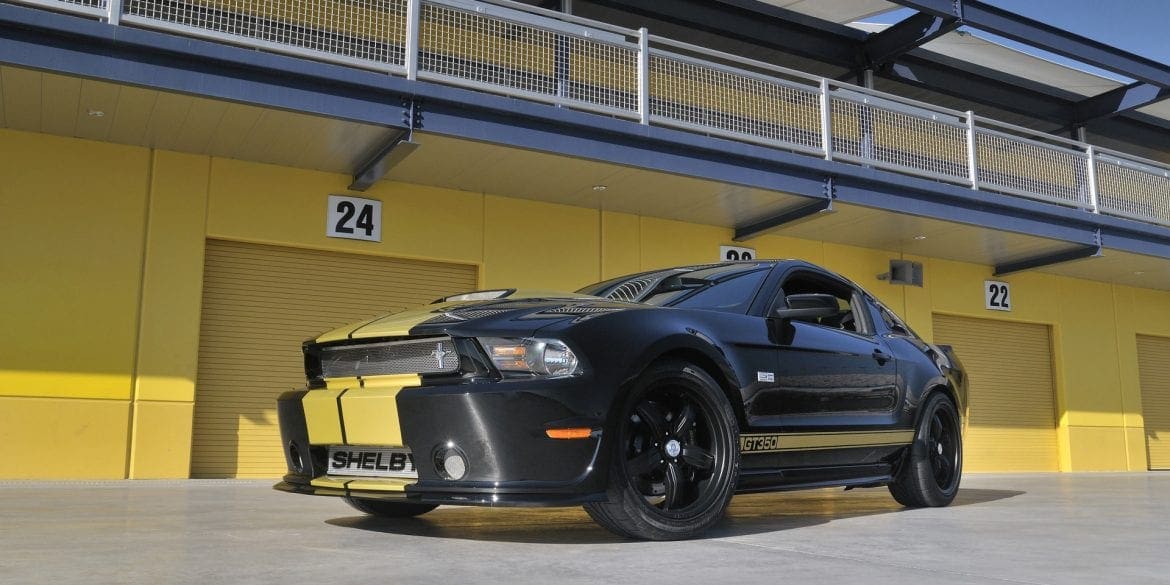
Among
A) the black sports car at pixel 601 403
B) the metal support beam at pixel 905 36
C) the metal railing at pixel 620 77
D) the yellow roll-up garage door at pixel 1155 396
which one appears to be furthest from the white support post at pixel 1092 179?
the black sports car at pixel 601 403

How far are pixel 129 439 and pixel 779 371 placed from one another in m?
7.35

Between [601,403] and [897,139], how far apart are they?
10.0 m

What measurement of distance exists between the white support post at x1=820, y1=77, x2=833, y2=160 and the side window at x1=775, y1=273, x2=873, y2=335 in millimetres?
6169

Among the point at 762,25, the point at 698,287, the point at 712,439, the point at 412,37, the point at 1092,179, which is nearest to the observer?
the point at 712,439

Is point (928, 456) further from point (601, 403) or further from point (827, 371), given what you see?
point (601, 403)

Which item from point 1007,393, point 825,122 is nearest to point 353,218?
point 825,122

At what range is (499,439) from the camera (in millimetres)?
3945

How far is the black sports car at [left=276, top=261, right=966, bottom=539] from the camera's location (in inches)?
157

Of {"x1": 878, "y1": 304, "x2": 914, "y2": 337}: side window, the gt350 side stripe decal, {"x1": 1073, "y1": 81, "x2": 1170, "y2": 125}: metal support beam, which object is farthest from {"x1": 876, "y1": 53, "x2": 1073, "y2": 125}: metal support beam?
the gt350 side stripe decal

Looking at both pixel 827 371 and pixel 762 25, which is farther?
pixel 762 25

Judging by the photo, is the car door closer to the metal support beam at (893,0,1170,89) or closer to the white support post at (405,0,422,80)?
the white support post at (405,0,422,80)

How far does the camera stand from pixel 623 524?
4184 mm

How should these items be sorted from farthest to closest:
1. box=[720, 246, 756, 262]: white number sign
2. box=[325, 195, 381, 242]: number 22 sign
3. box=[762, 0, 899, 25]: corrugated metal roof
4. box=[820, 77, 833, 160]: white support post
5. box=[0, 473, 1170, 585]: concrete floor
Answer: box=[720, 246, 756, 262]: white number sign → box=[762, 0, 899, 25]: corrugated metal roof → box=[820, 77, 833, 160]: white support post → box=[325, 195, 381, 242]: number 22 sign → box=[0, 473, 1170, 585]: concrete floor

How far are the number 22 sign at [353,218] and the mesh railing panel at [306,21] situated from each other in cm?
191
